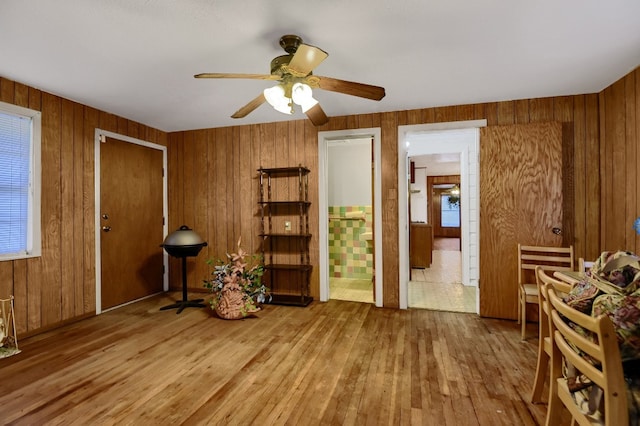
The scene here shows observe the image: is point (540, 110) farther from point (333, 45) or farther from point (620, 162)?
point (333, 45)

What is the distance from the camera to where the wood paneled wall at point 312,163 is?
3.24 m

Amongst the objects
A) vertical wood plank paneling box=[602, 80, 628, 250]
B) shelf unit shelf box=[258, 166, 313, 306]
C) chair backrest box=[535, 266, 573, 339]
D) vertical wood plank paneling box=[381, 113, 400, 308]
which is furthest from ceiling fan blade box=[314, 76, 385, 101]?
vertical wood plank paneling box=[602, 80, 628, 250]

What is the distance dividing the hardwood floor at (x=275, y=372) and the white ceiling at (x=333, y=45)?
7.90 feet

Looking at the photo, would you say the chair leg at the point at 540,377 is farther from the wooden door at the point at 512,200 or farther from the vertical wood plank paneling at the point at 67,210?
the vertical wood plank paneling at the point at 67,210

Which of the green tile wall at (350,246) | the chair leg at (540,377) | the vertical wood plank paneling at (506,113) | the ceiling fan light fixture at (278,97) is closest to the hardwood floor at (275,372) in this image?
the chair leg at (540,377)

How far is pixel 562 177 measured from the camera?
3.26 metres

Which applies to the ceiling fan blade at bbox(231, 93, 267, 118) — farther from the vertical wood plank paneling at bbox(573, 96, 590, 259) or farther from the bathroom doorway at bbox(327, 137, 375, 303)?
the vertical wood plank paneling at bbox(573, 96, 590, 259)

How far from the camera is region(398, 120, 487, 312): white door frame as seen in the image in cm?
357

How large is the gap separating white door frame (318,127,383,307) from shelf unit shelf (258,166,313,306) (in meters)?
0.19

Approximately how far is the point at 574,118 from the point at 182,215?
16.7ft

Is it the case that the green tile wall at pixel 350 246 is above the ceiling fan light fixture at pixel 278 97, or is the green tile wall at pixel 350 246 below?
below

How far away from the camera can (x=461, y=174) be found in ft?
15.8

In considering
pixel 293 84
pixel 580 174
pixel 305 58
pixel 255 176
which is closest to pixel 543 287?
pixel 305 58

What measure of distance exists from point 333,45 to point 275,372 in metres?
2.45
